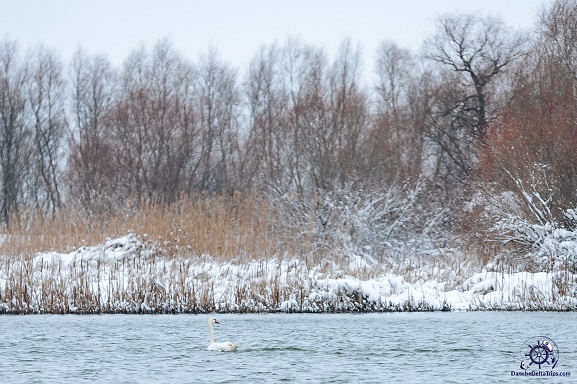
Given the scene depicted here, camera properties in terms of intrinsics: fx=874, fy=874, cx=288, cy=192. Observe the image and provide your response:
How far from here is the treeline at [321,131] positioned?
1173 inches

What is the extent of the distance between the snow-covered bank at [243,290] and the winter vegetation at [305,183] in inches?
2.1

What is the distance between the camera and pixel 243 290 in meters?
20.7

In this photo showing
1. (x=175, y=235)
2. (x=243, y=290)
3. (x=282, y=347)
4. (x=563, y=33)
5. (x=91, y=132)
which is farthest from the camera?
(x=91, y=132)

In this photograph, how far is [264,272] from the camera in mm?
21531

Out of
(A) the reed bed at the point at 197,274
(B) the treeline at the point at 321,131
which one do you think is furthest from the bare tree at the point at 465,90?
(A) the reed bed at the point at 197,274

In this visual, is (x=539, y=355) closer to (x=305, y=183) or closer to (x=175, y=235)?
(x=175, y=235)

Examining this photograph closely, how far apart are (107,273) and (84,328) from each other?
4.87 metres

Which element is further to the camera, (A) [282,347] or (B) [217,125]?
(B) [217,125]

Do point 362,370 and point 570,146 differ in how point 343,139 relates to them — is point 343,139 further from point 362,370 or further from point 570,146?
point 362,370

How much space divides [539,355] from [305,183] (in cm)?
2349

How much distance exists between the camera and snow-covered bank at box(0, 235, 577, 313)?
20344mm

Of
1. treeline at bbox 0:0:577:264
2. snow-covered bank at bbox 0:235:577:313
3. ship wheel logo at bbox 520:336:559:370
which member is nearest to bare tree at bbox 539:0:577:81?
treeline at bbox 0:0:577:264

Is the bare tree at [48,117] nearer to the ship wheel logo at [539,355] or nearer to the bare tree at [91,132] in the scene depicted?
the bare tree at [91,132]

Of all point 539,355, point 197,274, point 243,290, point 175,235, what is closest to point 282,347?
point 539,355
